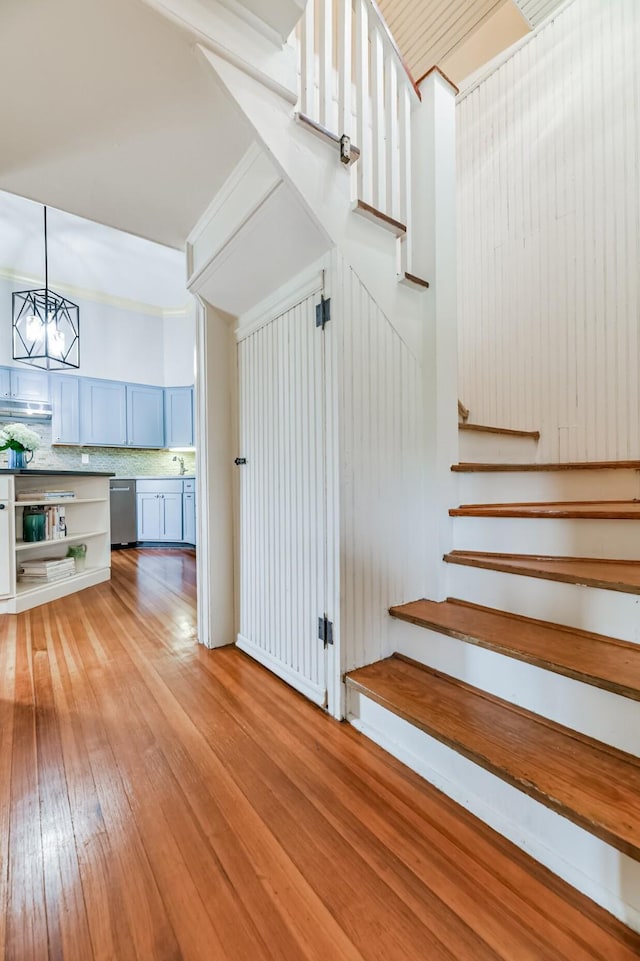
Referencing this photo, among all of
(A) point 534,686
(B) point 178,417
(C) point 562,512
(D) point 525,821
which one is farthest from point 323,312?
(B) point 178,417

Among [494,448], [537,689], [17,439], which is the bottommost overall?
[537,689]

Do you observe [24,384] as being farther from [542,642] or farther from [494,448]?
[542,642]

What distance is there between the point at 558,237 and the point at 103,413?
536 centimetres

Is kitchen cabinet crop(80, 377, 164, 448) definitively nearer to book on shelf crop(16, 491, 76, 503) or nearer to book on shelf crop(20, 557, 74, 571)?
Result: book on shelf crop(16, 491, 76, 503)

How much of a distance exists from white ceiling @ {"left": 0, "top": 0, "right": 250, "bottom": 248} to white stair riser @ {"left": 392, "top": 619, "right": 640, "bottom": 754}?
1.85 meters

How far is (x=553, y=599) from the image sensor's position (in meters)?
1.21

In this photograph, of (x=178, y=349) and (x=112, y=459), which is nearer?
(x=112, y=459)

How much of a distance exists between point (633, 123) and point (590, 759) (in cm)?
281

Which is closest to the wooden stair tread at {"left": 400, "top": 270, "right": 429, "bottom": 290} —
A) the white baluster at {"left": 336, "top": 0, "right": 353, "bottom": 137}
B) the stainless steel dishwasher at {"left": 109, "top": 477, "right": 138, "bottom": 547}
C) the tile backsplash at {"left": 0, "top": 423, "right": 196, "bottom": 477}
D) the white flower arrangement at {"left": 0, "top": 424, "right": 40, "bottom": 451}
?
the white baluster at {"left": 336, "top": 0, "right": 353, "bottom": 137}

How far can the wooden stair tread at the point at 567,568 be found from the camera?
3.52 feet

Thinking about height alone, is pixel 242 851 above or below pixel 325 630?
below

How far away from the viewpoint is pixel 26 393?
479 cm

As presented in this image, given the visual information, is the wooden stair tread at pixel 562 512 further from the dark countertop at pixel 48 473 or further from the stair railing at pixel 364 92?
the dark countertop at pixel 48 473

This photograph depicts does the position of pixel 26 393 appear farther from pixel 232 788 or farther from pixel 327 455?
pixel 232 788
